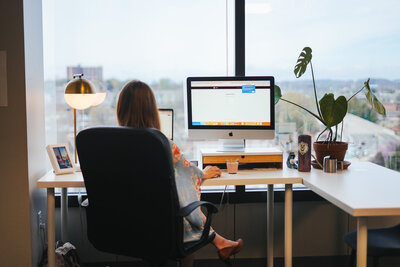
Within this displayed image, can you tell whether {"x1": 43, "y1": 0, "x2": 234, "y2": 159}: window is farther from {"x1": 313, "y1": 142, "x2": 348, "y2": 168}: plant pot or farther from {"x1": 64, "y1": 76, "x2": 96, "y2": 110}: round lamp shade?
{"x1": 313, "y1": 142, "x2": 348, "y2": 168}: plant pot

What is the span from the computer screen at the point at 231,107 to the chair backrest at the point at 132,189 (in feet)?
3.37

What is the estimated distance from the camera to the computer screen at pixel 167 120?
316 centimetres

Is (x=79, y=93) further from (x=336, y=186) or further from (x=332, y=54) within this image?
(x=332, y=54)

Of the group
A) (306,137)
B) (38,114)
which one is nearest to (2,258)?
(38,114)

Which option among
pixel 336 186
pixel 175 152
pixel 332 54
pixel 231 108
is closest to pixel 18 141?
pixel 175 152

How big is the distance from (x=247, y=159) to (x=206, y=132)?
0.36m

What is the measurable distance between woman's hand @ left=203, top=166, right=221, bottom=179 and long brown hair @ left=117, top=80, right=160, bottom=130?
0.49 metres

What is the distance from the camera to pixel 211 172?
2.71 metres

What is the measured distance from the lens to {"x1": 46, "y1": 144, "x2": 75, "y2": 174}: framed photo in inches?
111

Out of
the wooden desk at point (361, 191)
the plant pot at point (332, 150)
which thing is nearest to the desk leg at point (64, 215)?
the wooden desk at point (361, 191)

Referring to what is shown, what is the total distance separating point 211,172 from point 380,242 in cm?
96

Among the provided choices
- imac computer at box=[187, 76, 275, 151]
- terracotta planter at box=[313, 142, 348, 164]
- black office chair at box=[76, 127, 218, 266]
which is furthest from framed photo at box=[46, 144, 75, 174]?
terracotta planter at box=[313, 142, 348, 164]

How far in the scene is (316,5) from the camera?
11.2 feet

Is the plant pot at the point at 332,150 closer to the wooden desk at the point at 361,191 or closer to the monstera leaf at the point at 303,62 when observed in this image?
the wooden desk at the point at 361,191
